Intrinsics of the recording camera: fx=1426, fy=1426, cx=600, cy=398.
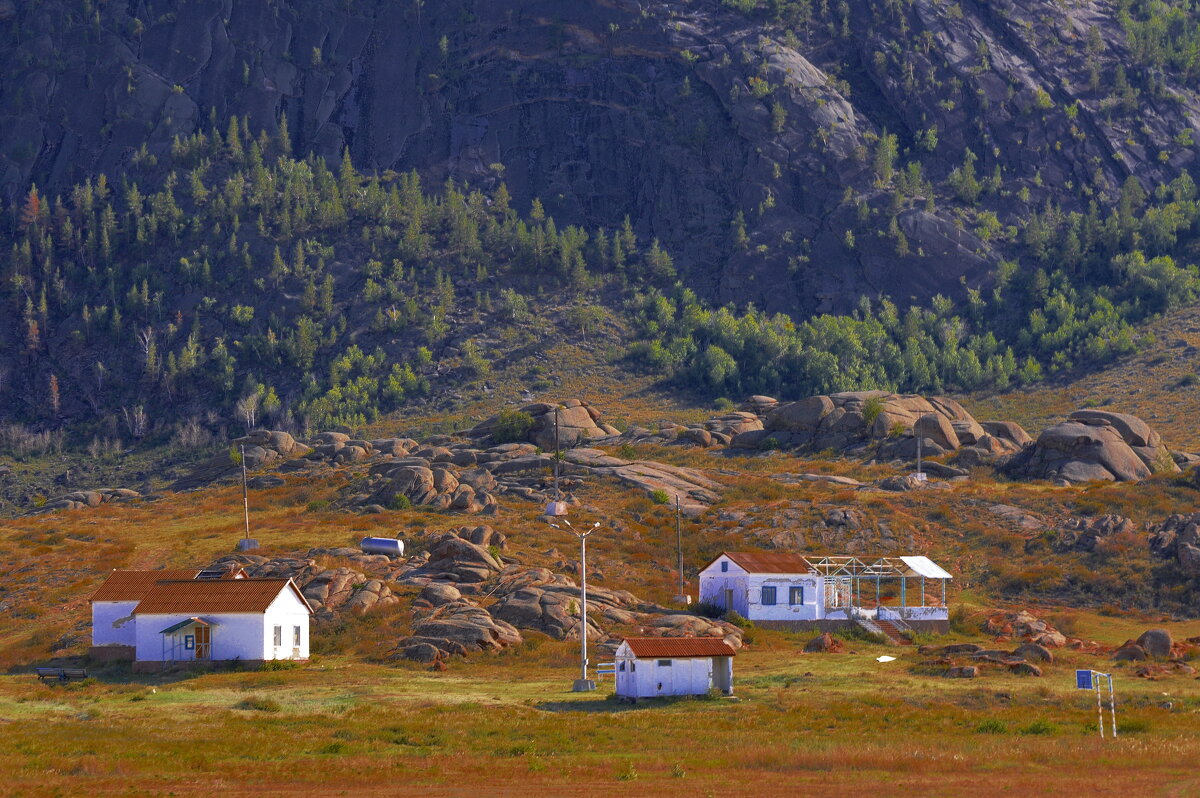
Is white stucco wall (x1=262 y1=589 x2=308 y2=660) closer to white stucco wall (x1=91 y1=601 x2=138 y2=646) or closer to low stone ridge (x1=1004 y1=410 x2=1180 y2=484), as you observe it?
white stucco wall (x1=91 y1=601 x2=138 y2=646)

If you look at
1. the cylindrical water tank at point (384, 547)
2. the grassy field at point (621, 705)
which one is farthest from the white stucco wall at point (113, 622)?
the cylindrical water tank at point (384, 547)

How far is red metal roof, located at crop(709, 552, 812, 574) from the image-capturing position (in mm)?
85312

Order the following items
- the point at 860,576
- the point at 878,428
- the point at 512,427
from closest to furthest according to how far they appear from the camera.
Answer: the point at 860,576, the point at 878,428, the point at 512,427

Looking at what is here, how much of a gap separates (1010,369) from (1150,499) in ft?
238

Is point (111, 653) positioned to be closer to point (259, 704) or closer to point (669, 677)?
point (259, 704)

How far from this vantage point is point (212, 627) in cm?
7369

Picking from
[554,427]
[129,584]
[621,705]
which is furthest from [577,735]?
[554,427]

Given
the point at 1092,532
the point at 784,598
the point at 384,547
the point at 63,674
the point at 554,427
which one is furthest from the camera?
the point at 554,427

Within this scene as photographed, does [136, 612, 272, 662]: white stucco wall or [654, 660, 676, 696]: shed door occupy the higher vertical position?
[136, 612, 272, 662]: white stucco wall

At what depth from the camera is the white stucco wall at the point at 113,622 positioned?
3036 inches

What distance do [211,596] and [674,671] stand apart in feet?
89.3

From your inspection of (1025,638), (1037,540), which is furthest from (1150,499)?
(1025,638)

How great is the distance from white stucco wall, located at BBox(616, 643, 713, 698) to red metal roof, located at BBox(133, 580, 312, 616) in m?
21.6

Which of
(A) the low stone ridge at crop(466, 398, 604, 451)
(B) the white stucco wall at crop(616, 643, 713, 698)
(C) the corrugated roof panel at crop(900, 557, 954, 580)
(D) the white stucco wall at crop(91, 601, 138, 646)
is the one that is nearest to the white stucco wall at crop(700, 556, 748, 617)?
(C) the corrugated roof panel at crop(900, 557, 954, 580)
